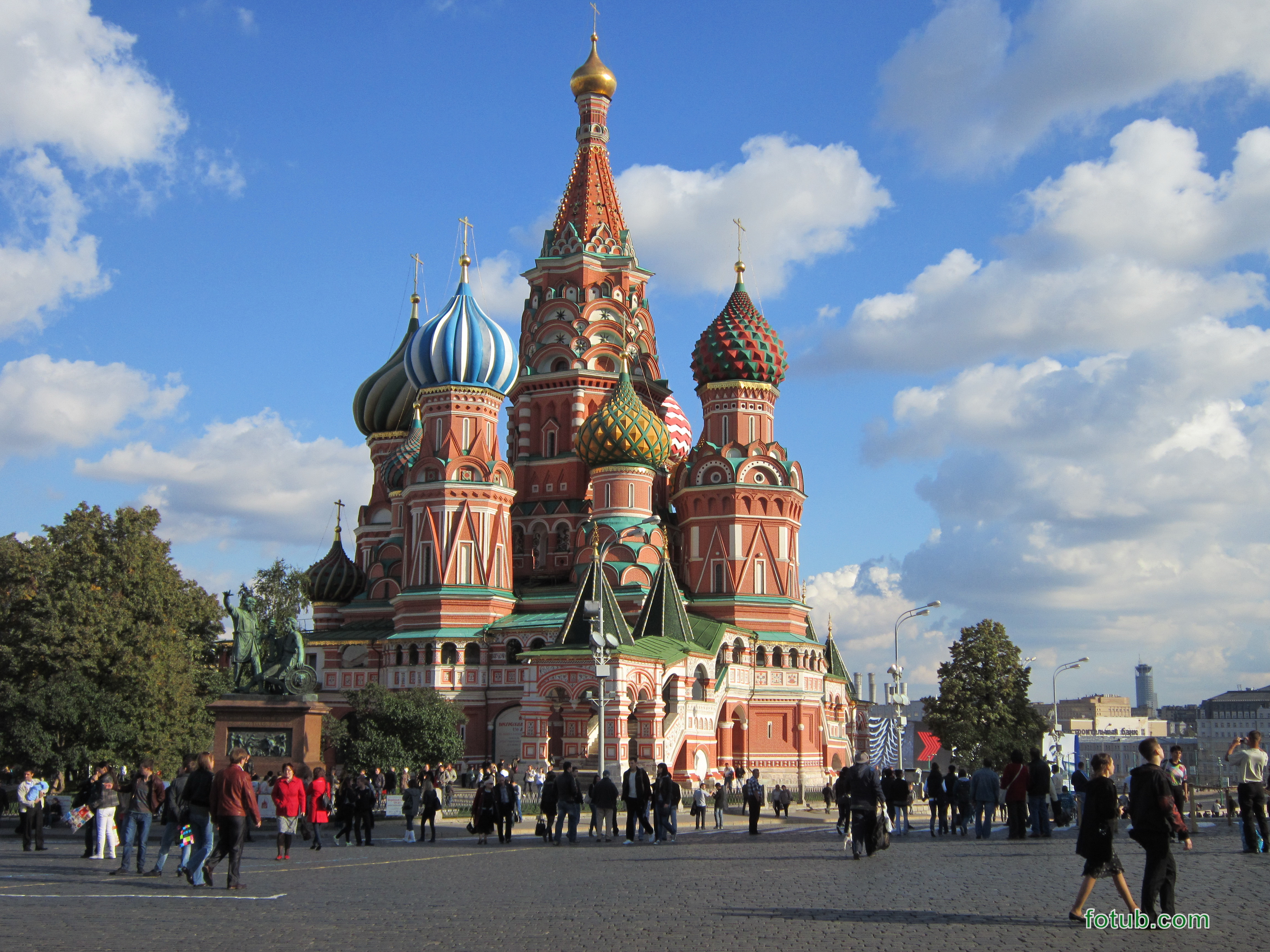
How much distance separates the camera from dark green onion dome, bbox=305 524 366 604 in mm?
55406

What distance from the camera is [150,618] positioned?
138ft

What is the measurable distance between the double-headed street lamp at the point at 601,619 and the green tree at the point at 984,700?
12.5m

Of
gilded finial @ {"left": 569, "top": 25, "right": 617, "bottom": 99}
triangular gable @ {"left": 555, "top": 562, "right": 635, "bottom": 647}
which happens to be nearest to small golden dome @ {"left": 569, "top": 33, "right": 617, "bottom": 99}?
gilded finial @ {"left": 569, "top": 25, "right": 617, "bottom": 99}

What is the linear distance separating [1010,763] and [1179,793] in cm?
732

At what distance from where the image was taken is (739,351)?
51719 mm

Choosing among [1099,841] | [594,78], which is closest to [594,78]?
[594,78]

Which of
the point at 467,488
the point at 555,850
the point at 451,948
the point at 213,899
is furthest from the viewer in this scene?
the point at 467,488

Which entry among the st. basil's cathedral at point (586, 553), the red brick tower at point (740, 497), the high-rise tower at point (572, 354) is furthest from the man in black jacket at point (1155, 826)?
the high-rise tower at point (572, 354)

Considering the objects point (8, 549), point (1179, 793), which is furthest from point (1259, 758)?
point (8, 549)

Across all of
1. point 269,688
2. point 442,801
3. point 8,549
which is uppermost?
point 8,549

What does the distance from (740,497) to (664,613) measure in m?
6.98

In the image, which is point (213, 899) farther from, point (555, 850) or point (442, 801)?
point (442, 801)

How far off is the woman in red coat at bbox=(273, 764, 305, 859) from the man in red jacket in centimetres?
408

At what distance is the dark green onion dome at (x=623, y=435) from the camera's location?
49562 mm
